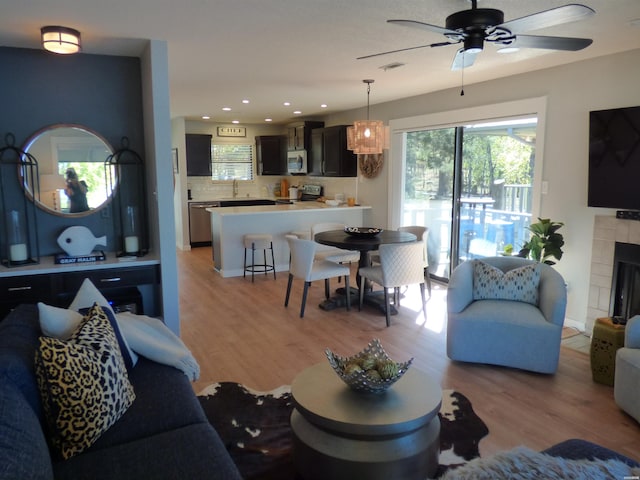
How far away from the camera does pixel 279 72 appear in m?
4.58

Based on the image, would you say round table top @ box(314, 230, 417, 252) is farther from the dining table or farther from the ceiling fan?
the ceiling fan

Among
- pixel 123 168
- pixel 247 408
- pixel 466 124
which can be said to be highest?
pixel 466 124

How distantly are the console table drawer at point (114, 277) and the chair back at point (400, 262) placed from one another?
2103 mm

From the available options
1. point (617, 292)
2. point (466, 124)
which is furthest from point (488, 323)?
point (466, 124)

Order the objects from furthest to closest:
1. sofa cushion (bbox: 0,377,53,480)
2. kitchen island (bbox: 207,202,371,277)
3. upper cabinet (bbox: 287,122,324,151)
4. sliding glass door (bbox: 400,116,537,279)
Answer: upper cabinet (bbox: 287,122,324,151) → kitchen island (bbox: 207,202,371,277) → sliding glass door (bbox: 400,116,537,279) → sofa cushion (bbox: 0,377,53,480)

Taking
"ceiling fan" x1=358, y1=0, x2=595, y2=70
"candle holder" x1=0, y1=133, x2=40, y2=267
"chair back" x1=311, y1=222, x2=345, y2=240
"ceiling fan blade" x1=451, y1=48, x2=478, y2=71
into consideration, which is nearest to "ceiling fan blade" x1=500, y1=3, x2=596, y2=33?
"ceiling fan" x1=358, y1=0, x2=595, y2=70

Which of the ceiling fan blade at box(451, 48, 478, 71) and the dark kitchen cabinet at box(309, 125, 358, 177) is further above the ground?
the ceiling fan blade at box(451, 48, 478, 71)

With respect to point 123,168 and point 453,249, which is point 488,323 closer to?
point 453,249

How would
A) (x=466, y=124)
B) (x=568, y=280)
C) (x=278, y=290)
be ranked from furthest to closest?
(x=278, y=290), (x=466, y=124), (x=568, y=280)

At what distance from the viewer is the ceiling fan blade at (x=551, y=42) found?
2.59 m

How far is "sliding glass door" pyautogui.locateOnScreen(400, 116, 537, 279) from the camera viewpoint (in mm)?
5246

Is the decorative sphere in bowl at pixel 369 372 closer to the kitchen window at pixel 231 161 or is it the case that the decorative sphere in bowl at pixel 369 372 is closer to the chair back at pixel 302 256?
the chair back at pixel 302 256

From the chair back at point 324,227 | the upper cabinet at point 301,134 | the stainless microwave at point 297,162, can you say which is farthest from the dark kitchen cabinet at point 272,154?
the chair back at point 324,227

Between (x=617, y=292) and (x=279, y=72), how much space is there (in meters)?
3.62
